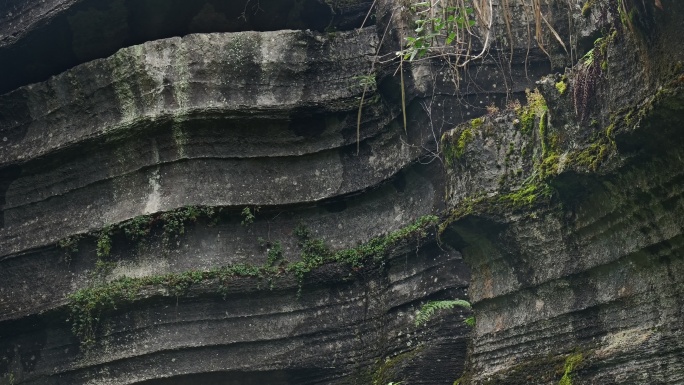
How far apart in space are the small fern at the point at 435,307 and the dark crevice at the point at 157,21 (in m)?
3.66

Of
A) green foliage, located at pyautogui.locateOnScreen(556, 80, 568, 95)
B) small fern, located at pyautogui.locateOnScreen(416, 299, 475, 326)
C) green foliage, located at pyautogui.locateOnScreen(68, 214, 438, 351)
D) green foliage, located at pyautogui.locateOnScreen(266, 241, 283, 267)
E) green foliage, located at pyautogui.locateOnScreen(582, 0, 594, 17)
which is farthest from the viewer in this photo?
green foliage, located at pyautogui.locateOnScreen(266, 241, 283, 267)

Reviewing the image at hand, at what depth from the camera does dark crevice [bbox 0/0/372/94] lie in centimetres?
1055

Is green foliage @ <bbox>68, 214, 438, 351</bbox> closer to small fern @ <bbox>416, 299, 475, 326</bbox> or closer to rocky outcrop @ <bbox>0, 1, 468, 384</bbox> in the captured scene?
rocky outcrop @ <bbox>0, 1, 468, 384</bbox>

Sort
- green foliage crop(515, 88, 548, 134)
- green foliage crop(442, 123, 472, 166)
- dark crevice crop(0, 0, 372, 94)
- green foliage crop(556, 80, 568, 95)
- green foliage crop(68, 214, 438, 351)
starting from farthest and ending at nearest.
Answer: dark crevice crop(0, 0, 372, 94) → green foliage crop(68, 214, 438, 351) → green foliage crop(442, 123, 472, 166) → green foliage crop(515, 88, 548, 134) → green foliage crop(556, 80, 568, 95)

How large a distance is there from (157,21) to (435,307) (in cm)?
481

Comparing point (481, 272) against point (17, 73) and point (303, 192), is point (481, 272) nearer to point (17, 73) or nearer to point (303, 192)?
point (303, 192)

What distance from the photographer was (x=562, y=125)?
21.0ft

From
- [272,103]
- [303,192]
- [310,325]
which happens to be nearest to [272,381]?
[310,325]

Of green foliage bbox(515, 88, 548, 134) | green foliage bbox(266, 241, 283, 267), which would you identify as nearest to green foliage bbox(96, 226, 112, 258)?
green foliage bbox(266, 241, 283, 267)

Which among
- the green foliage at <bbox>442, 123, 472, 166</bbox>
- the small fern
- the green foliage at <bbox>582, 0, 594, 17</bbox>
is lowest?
the small fern

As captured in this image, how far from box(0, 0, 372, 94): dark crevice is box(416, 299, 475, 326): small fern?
366cm

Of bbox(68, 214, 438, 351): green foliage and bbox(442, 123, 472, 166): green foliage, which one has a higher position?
bbox(68, 214, 438, 351): green foliage

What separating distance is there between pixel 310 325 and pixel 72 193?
3105mm

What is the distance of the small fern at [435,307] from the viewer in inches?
326
